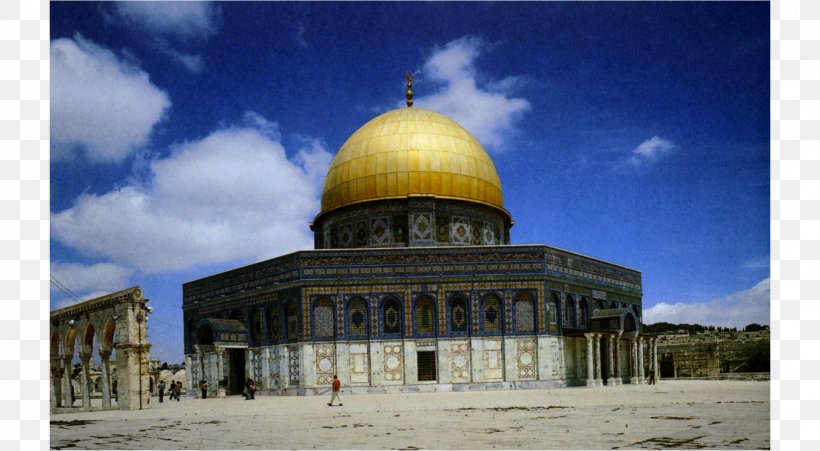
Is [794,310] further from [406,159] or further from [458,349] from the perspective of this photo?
[406,159]

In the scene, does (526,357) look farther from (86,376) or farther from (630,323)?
(86,376)

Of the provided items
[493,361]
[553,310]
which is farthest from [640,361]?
[493,361]

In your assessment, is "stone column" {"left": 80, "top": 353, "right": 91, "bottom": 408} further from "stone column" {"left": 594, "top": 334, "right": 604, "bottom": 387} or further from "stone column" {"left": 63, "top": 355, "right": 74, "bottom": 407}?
"stone column" {"left": 594, "top": 334, "right": 604, "bottom": 387}

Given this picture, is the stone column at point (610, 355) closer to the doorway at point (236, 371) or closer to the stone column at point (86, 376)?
the doorway at point (236, 371)

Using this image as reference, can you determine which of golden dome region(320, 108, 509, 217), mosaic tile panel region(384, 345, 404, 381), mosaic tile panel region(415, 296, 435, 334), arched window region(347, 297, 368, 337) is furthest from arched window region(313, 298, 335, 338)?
golden dome region(320, 108, 509, 217)

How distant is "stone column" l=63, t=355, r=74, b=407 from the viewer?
2606cm

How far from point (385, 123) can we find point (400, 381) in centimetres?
1335

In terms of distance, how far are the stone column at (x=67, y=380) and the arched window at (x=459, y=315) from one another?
46.1 ft

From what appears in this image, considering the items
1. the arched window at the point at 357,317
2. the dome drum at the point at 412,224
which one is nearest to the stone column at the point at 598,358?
the dome drum at the point at 412,224

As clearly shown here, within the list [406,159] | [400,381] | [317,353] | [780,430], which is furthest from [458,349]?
[780,430]

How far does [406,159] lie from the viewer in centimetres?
3662

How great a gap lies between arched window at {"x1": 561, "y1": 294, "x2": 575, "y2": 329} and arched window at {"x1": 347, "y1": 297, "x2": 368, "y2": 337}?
8.23m

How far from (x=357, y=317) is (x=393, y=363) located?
230cm

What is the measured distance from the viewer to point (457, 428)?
1365 cm
